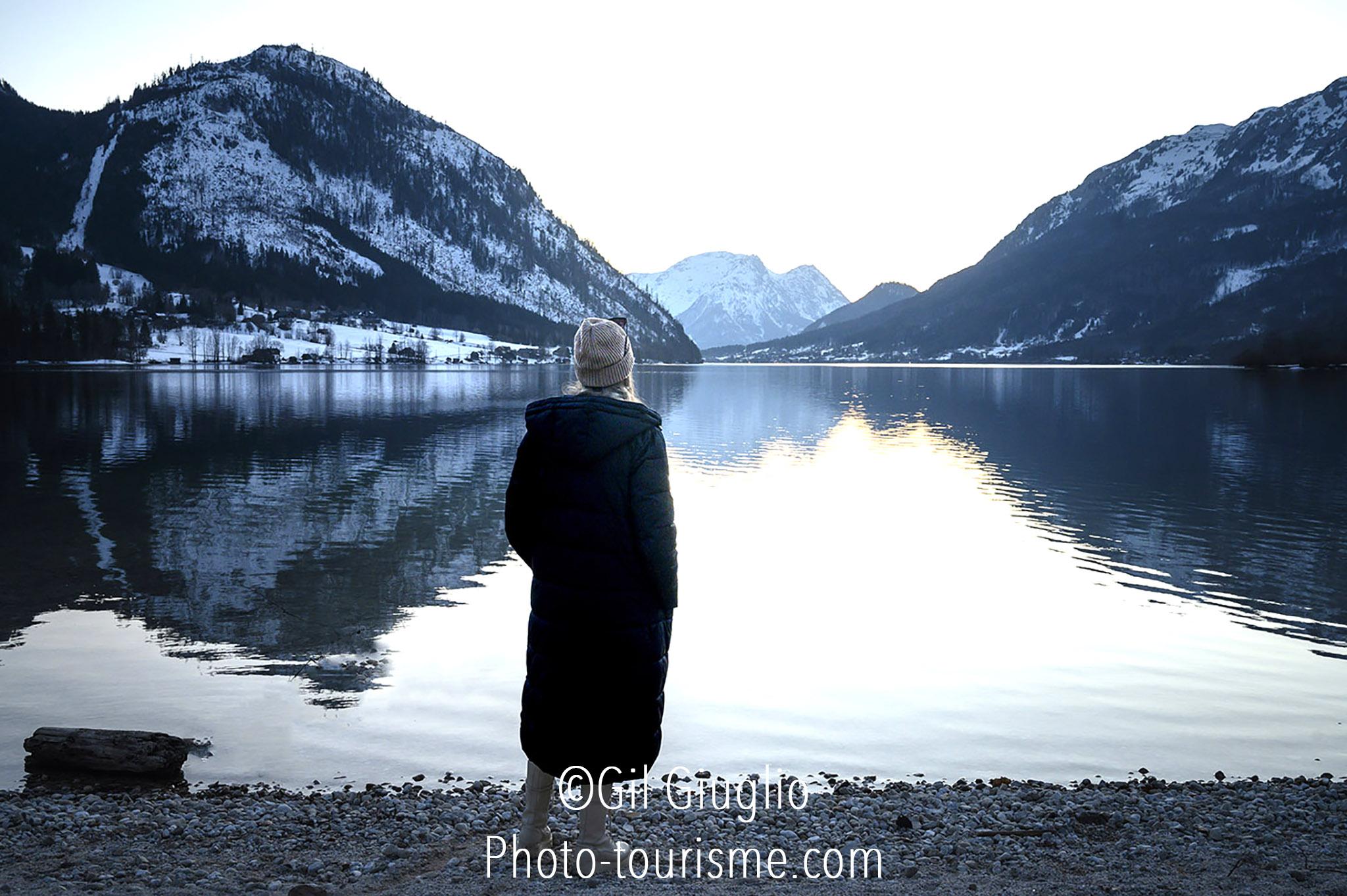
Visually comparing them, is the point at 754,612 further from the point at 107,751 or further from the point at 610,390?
the point at 610,390

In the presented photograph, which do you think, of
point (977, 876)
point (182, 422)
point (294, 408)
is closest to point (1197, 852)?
point (977, 876)

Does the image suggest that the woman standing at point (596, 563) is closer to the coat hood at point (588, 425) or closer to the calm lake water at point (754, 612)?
the coat hood at point (588, 425)

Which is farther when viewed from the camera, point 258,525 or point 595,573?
point 258,525

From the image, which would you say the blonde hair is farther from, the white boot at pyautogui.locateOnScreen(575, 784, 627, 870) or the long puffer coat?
the white boot at pyautogui.locateOnScreen(575, 784, 627, 870)

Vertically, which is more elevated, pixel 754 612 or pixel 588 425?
pixel 588 425

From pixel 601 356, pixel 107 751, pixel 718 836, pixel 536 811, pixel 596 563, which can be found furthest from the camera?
pixel 107 751

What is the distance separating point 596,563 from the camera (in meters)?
6.04

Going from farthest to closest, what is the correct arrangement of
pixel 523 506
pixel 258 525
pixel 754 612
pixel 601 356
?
pixel 258 525
pixel 754 612
pixel 601 356
pixel 523 506

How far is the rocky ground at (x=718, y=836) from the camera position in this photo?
696 cm

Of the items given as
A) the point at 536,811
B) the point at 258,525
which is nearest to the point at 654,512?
the point at 536,811

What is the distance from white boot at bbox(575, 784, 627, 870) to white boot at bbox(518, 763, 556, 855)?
0.89ft

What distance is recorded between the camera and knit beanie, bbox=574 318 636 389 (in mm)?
6285

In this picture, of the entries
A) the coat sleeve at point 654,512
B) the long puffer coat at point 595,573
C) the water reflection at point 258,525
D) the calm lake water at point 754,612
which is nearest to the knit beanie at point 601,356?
the long puffer coat at point 595,573

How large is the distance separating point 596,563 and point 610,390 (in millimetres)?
1153
